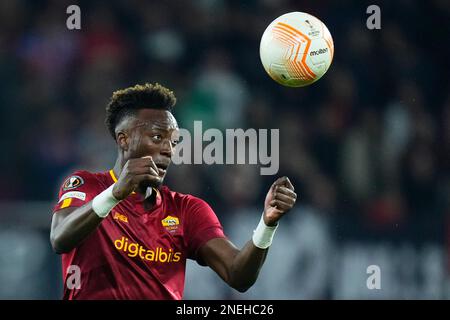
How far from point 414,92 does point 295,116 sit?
5.11 ft

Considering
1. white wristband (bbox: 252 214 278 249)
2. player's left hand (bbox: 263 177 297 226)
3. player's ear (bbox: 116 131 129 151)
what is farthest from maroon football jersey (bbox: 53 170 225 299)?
player's left hand (bbox: 263 177 297 226)

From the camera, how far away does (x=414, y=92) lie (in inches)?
380

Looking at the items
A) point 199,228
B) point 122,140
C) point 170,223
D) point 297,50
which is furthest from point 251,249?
point 297,50

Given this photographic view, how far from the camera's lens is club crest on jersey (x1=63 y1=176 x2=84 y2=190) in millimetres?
4938

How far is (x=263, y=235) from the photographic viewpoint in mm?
4781

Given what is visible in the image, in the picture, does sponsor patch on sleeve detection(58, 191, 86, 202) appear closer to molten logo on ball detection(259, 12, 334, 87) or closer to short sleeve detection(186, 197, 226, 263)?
short sleeve detection(186, 197, 226, 263)

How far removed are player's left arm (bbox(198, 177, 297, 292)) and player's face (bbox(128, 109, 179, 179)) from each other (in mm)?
596

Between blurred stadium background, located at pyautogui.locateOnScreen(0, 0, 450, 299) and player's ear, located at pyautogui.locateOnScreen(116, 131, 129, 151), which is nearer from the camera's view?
player's ear, located at pyautogui.locateOnScreen(116, 131, 129, 151)

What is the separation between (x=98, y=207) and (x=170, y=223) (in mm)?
776

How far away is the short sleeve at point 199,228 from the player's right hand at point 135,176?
31.6 inches

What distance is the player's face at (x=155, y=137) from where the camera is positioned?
4.96m

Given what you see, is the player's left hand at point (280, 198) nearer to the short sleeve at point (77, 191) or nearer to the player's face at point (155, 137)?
the player's face at point (155, 137)
